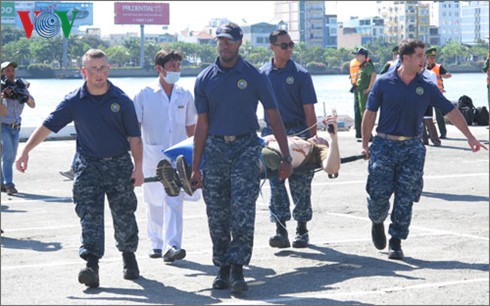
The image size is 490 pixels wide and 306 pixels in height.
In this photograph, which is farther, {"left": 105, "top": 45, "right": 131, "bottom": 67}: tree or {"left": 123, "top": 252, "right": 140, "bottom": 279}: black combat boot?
{"left": 105, "top": 45, "right": 131, "bottom": 67}: tree

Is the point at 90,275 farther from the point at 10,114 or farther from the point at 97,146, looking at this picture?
the point at 10,114

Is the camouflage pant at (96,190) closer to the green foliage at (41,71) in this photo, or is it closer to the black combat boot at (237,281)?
the black combat boot at (237,281)

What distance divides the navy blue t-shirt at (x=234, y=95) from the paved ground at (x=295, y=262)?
1.38 m

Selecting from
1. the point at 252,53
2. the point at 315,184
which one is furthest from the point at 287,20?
the point at 315,184

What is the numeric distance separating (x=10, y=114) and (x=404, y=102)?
791 cm

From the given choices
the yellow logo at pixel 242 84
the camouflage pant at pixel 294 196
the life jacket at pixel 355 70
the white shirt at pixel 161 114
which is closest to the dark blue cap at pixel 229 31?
the yellow logo at pixel 242 84

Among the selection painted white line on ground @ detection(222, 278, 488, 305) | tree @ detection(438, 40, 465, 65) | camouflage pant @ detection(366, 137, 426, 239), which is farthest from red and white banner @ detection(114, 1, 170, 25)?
painted white line on ground @ detection(222, 278, 488, 305)

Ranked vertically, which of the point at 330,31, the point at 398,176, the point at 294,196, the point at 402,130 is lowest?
the point at 294,196

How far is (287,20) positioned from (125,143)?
436ft

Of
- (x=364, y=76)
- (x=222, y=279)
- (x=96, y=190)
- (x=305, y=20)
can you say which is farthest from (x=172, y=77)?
(x=305, y=20)

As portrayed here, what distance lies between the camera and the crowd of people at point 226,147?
10.4 m

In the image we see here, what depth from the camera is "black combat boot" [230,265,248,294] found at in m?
10.1

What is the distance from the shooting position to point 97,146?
34.3 feet

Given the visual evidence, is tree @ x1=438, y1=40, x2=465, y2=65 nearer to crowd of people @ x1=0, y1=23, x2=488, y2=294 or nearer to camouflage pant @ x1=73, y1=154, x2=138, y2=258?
crowd of people @ x1=0, y1=23, x2=488, y2=294
